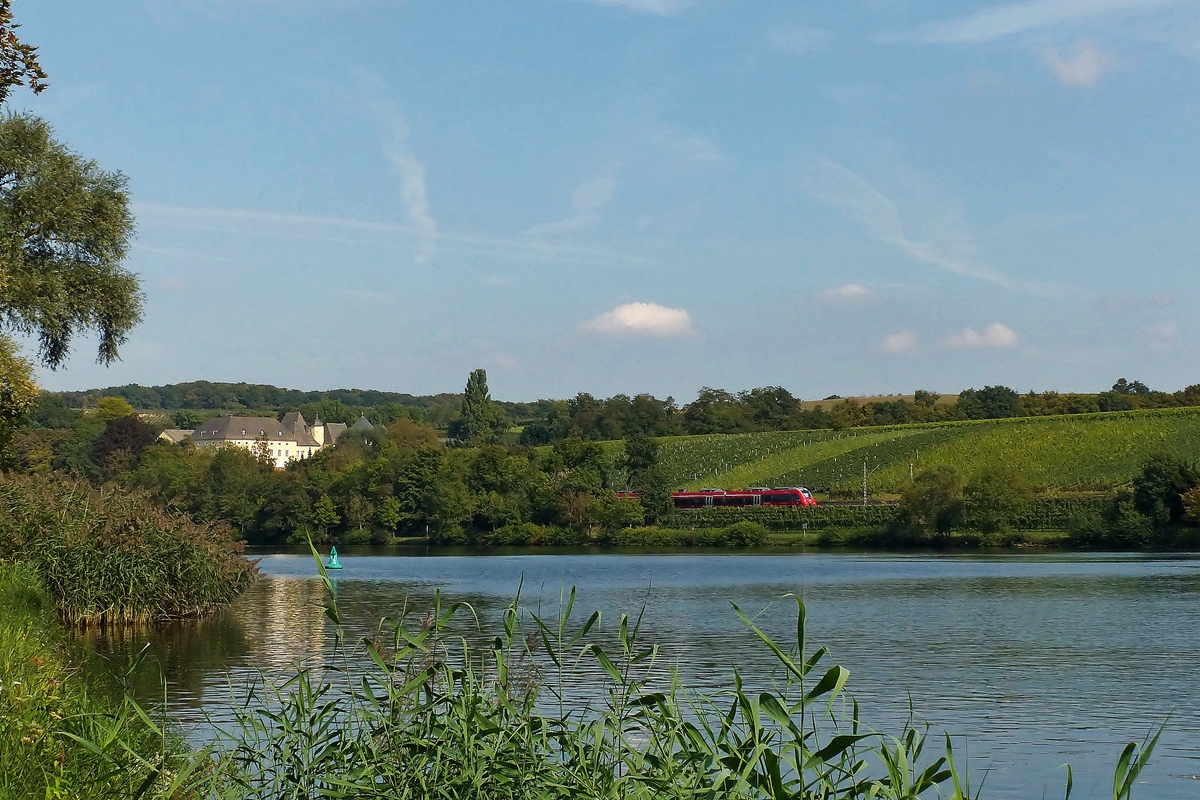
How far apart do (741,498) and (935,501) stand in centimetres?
1900

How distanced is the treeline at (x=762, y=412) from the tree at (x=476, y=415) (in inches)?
A: 357

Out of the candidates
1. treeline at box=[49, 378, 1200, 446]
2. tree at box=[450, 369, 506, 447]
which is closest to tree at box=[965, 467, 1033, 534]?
treeline at box=[49, 378, 1200, 446]

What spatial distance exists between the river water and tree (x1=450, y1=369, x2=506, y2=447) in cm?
9689

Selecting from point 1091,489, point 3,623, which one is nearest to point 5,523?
point 3,623

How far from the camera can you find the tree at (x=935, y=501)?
75.2 m

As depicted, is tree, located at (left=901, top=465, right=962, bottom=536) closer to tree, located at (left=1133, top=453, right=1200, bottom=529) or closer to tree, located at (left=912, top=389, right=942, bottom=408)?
tree, located at (left=1133, top=453, right=1200, bottom=529)

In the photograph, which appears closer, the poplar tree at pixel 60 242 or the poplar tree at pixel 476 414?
the poplar tree at pixel 60 242

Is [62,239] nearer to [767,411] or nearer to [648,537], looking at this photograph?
[648,537]

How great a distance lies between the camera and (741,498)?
9206 cm

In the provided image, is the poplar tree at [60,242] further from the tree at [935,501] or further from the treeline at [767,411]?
the treeline at [767,411]

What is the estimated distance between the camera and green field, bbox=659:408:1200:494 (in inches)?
3457

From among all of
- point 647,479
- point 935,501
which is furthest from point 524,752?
point 647,479

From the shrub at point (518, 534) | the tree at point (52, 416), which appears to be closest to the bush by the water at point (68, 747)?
the shrub at point (518, 534)

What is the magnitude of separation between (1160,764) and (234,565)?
21.0 meters
